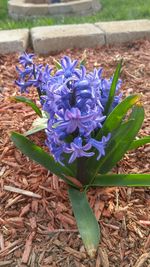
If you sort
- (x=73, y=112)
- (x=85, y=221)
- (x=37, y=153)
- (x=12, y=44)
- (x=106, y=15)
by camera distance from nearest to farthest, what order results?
(x=73, y=112) < (x=85, y=221) < (x=37, y=153) < (x=12, y=44) < (x=106, y=15)

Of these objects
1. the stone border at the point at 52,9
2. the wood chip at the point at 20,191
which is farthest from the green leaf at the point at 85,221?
the stone border at the point at 52,9

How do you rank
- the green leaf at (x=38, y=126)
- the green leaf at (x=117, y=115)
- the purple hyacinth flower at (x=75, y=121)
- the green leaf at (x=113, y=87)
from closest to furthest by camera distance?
the purple hyacinth flower at (x=75, y=121) < the green leaf at (x=117, y=115) < the green leaf at (x=113, y=87) < the green leaf at (x=38, y=126)

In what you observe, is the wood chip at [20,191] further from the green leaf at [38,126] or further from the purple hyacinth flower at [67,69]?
the purple hyacinth flower at [67,69]

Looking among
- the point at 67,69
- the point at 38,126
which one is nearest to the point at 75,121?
the point at 67,69

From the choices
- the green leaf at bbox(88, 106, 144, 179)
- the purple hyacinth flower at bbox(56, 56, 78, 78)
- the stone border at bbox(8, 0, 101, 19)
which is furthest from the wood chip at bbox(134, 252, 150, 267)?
the stone border at bbox(8, 0, 101, 19)

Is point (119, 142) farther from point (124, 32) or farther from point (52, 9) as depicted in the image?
point (52, 9)

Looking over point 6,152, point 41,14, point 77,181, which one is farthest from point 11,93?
point 41,14

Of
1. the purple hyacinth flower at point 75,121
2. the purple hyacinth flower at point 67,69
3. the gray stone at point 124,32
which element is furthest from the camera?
the gray stone at point 124,32

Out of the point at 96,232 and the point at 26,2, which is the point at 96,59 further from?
the point at 26,2
